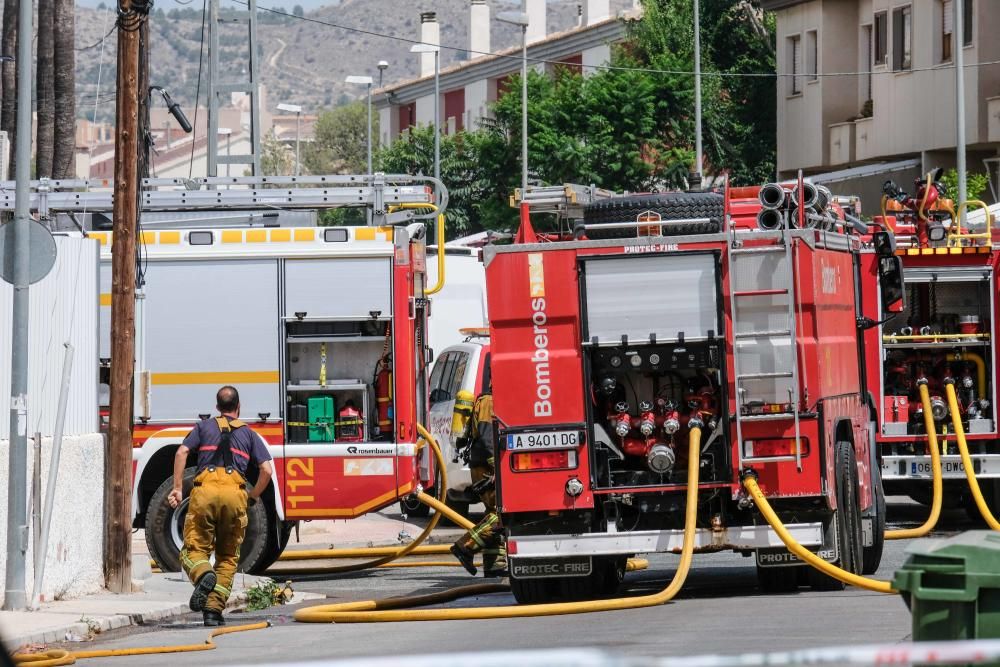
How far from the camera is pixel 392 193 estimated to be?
1641 cm

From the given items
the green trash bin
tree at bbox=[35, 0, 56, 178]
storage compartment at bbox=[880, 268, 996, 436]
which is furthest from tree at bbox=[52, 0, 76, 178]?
the green trash bin

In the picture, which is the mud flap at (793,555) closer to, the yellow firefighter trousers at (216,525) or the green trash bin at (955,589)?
the yellow firefighter trousers at (216,525)

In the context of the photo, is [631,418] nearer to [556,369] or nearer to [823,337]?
[556,369]

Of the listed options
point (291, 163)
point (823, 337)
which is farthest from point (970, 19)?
point (291, 163)

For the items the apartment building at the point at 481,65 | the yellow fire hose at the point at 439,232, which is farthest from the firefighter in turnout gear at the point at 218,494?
the apartment building at the point at 481,65

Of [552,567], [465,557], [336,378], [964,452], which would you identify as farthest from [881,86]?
[552,567]

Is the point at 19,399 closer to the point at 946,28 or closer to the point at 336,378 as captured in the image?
the point at 336,378

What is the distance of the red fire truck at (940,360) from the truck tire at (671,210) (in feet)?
16.3

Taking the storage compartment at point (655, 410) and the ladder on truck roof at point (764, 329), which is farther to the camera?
the storage compartment at point (655, 410)

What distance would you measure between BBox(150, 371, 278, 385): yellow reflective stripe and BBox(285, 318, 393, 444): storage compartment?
19 cm

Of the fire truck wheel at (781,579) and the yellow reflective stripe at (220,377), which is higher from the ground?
the yellow reflective stripe at (220,377)

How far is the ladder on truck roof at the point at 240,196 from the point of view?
16.3 meters

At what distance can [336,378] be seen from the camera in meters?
15.7

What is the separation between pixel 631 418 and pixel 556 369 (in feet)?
2.14
